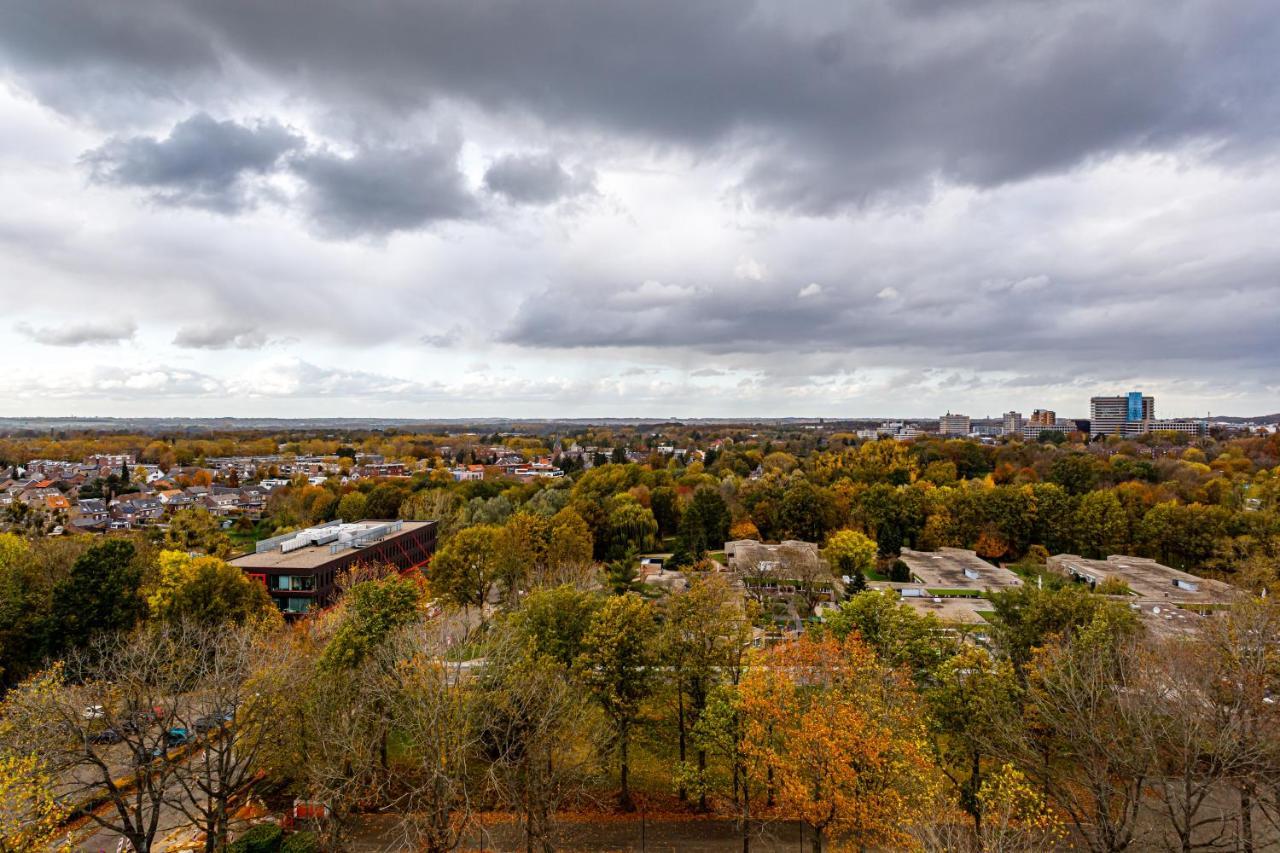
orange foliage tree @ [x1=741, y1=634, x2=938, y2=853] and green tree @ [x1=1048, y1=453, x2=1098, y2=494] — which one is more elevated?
green tree @ [x1=1048, y1=453, x2=1098, y2=494]

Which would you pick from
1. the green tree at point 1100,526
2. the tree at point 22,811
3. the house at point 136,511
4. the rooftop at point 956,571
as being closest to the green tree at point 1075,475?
the green tree at point 1100,526

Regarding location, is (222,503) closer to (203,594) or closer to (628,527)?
(628,527)

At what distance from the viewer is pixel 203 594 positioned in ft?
95.2

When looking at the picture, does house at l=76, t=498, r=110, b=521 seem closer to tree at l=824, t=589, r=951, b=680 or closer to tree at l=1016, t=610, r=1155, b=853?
tree at l=824, t=589, r=951, b=680

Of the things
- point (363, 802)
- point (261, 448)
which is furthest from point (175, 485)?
point (363, 802)

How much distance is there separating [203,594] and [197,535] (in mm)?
29061

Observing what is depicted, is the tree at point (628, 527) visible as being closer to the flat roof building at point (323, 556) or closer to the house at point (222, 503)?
the flat roof building at point (323, 556)

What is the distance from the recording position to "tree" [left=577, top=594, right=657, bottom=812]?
61.3 feet

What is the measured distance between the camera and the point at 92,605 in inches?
1027

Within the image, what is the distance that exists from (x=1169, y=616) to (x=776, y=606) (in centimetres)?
2024

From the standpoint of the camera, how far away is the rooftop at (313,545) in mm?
38719

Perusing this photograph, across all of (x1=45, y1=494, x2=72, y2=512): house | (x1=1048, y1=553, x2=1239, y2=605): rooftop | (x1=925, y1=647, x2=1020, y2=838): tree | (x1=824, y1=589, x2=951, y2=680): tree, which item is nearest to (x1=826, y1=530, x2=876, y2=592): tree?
(x1=1048, y1=553, x2=1239, y2=605): rooftop

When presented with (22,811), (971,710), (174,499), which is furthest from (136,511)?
(971,710)

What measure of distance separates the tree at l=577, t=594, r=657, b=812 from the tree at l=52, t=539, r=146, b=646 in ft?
73.8
